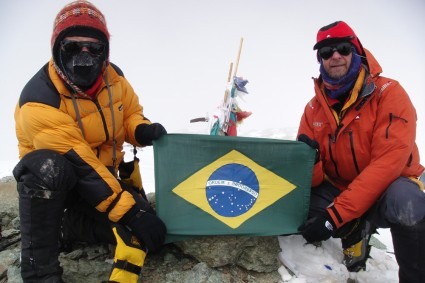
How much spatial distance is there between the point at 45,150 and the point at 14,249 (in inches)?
63.7

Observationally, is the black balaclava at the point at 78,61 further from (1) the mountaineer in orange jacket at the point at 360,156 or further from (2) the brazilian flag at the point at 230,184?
(1) the mountaineer in orange jacket at the point at 360,156

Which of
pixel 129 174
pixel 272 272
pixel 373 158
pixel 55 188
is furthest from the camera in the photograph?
pixel 129 174

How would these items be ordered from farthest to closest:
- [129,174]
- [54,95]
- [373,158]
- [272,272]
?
[129,174]
[272,272]
[373,158]
[54,95]

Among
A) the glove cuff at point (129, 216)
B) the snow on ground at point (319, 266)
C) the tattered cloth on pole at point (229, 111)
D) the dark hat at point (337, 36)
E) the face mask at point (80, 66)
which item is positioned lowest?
the snow on ground at point (319, 266)

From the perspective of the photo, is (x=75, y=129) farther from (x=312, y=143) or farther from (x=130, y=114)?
(x=312, y=143)

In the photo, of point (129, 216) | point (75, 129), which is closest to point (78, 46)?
point (75, 129)

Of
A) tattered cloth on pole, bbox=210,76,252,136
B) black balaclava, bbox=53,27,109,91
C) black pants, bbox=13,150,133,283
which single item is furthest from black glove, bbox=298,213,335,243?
tattered cloth on pole, bbox=210,76,252,136

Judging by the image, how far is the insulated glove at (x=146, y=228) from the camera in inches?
111

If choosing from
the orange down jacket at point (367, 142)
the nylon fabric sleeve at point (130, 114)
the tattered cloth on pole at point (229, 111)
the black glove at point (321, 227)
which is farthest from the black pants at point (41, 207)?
the tattered cloth on pole at point (229, 111)

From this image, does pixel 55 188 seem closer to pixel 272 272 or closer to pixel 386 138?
pixel 272 272

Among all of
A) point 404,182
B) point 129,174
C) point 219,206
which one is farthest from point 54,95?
point 404,182

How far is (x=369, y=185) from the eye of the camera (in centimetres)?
293

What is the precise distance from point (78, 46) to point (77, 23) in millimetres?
185

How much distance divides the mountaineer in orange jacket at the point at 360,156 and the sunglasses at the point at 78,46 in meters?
2.12
